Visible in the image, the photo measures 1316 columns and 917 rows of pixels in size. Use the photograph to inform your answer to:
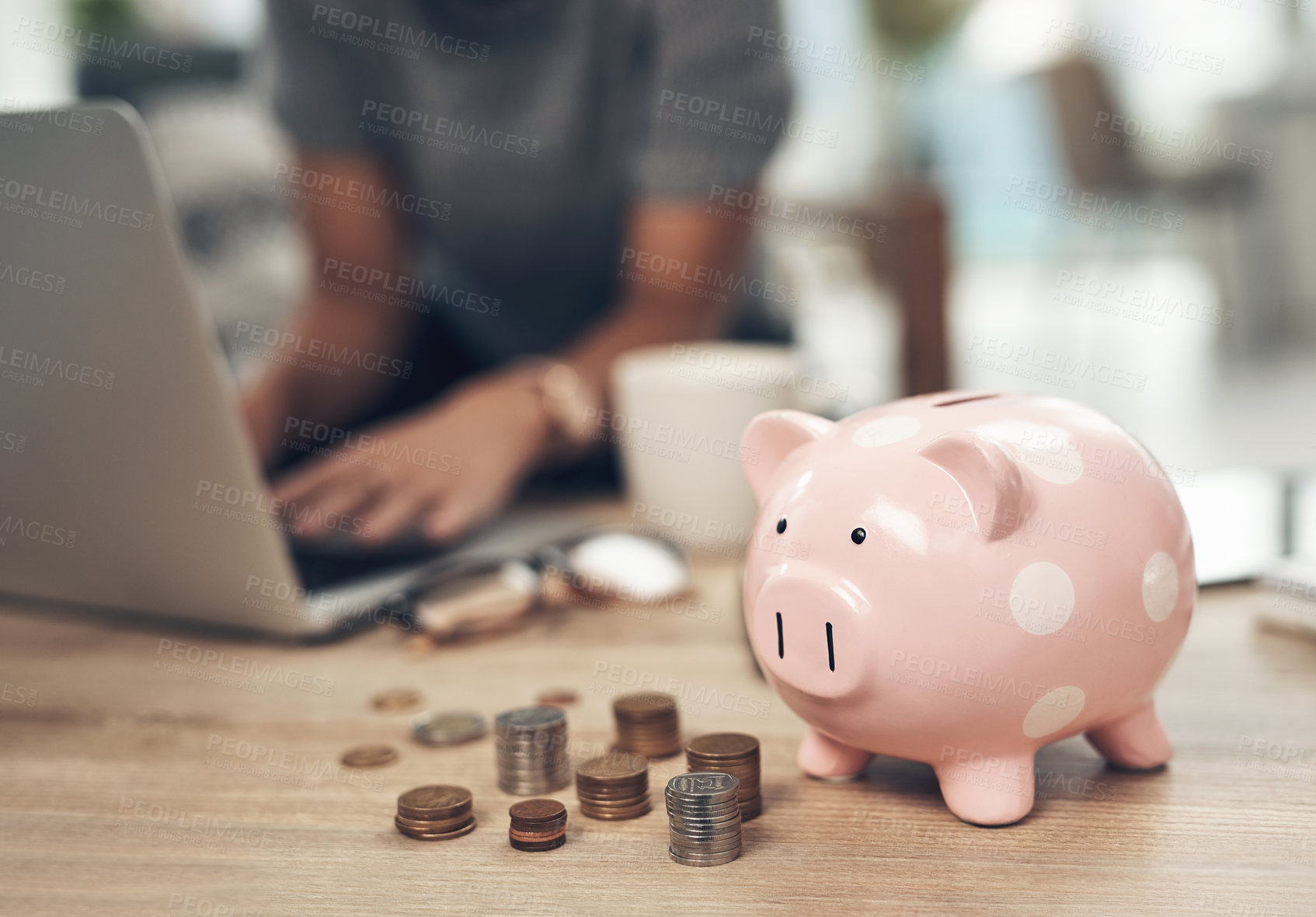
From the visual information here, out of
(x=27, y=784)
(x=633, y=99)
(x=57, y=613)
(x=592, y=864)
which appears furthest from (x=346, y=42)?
(x=592, y=864)

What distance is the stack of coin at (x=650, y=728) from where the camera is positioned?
543 millimetres

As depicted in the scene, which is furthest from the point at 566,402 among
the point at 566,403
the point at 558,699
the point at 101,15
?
the point at 101,15

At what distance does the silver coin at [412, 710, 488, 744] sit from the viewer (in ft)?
1.90

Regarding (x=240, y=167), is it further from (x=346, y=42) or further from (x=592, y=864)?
(x=592, y=864)

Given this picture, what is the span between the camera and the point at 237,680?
0.70 meters

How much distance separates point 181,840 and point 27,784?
137 millimetres

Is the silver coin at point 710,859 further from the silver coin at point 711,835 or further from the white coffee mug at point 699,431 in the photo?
the white coffee mug at point 699,431

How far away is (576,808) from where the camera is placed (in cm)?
49

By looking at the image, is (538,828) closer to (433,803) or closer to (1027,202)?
(433,803)

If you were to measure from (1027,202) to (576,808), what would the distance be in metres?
7.49

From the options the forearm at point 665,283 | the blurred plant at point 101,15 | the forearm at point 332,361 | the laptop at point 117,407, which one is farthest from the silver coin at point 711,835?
the blurred plant at point 101,15

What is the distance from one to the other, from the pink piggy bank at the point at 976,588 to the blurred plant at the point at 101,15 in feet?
12.3

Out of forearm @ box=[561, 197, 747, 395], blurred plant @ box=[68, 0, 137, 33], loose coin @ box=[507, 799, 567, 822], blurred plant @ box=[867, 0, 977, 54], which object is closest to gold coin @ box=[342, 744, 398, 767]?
loose coin @ box=[507, 799, 567, 822]

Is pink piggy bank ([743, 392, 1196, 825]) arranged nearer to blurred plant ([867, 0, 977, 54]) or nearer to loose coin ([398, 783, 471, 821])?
loose coin ([398, 783, 471, 821])
